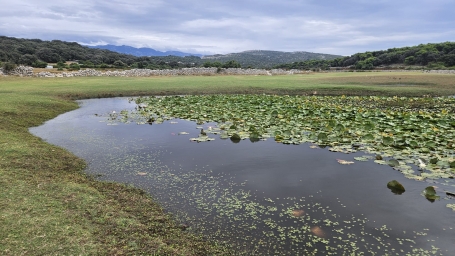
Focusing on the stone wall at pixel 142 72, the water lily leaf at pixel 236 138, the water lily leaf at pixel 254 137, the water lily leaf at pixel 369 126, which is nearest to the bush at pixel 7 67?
the stone wall at pixel 142 72

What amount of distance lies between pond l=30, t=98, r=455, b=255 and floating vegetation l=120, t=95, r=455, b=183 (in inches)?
22.8

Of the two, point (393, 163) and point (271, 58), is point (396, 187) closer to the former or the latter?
point (393, 163)

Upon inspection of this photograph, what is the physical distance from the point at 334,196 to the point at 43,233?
504cm

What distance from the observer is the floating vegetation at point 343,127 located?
322 inches

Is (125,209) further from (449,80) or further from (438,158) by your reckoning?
(449,80)

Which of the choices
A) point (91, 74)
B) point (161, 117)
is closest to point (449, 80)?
point (161, 117)

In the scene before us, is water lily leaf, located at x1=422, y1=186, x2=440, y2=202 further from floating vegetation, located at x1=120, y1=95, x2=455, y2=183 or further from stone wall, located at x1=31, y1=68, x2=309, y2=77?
stone wall, located at x1=31, y1=68, x2=309, y2=77

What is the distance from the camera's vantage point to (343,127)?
10.5m

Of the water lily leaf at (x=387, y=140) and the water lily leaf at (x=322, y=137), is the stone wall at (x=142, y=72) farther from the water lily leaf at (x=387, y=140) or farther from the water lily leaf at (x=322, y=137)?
the water lily leaf at (x=387, y=140)

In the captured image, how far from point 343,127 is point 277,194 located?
5405 millimetres

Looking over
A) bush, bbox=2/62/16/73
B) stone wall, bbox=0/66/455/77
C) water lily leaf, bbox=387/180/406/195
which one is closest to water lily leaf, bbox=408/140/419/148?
water lily leaf, bbox=387/180/406/195

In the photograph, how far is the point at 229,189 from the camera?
6445 millimetres

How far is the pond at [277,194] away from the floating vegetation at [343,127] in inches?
22.8

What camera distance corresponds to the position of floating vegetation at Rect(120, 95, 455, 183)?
8172mm
